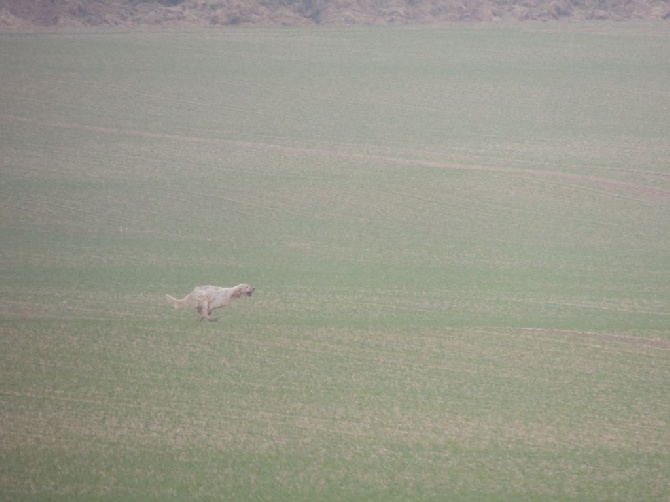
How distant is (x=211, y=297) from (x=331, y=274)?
12.2 ft

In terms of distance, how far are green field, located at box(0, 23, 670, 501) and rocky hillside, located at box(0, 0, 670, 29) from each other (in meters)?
3.47

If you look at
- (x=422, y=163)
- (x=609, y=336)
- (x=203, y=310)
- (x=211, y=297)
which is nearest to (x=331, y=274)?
(x=203, y=310)

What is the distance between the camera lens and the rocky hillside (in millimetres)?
40594

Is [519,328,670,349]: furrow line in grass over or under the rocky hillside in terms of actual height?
over

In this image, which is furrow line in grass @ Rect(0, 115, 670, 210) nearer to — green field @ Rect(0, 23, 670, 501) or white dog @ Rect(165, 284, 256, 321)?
green field @ Rect(0, 23, 670, 501)

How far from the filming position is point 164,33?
39.9 m

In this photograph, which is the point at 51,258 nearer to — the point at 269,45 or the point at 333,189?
the point at 333,189

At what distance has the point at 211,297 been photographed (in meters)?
13.3

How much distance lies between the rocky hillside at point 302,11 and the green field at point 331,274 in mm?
3475

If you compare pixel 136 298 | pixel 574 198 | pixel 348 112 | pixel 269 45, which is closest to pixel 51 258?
pixel 136 298

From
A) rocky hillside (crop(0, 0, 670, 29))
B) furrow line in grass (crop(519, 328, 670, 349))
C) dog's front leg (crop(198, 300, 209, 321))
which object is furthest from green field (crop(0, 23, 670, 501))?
rocky hillside (crop(0, 0, 670, 29))

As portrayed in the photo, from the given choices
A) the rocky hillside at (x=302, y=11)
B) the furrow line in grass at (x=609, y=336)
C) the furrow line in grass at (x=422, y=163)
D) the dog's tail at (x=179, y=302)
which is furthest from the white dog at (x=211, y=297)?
the rocky hillside at (x=302, y=11)

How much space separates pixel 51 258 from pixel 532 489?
10464mm

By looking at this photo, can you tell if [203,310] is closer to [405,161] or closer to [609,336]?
[609,336]
